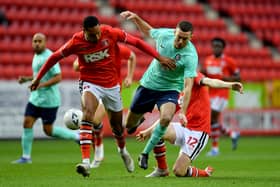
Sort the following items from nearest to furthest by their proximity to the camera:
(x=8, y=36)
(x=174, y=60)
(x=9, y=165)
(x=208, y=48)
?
(x=174, y=60)
(x=9, y=165)
(x=8, y=36)
(x=208, y=48)

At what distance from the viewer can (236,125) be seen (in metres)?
23.1

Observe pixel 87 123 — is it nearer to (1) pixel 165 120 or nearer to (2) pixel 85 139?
(2) pixel 85 139

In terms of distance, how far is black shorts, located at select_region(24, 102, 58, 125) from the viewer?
48.8ft

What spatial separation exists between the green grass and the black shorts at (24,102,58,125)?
0.75 meters

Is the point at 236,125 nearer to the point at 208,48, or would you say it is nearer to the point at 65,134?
the point at 208,48

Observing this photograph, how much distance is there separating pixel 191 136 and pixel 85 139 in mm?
1664

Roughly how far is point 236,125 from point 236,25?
6447 mm

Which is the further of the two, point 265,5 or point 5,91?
point 265,5

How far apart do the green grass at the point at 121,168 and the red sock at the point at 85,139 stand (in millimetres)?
339

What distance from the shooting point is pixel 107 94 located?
11.2 meters

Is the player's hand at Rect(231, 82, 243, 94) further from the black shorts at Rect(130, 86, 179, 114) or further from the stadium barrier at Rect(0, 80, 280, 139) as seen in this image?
the stadium barrier at Rect(0, 80, 280, 139)

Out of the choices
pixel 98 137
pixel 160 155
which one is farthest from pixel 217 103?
pixel 160 155

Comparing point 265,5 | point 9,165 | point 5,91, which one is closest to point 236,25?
point 265,5

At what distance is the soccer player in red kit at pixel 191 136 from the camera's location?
1110cm
